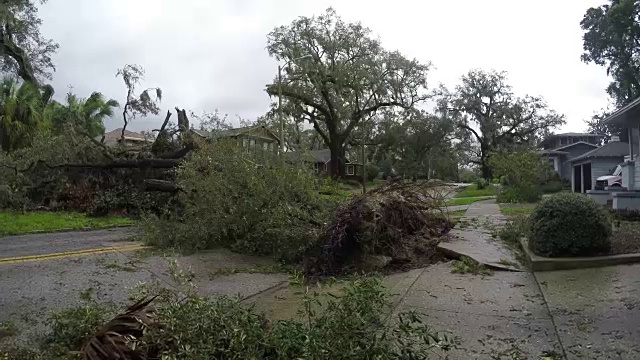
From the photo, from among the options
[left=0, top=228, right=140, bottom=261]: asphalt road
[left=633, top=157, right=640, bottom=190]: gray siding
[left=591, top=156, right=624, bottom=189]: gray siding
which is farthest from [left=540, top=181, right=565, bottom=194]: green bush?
[left=0, top=228, right=140, bottom=261]: asphalt road

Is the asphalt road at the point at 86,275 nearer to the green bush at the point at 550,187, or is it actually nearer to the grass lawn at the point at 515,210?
the grass lawn at the point at 515,210

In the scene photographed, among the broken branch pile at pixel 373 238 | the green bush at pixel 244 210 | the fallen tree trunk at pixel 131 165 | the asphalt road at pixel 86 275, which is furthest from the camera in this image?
the fallen tree trunk at pixel 131 165

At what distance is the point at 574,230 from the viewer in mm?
6641

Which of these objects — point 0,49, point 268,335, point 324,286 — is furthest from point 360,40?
point 268,335

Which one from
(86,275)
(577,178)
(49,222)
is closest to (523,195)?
(577,178)

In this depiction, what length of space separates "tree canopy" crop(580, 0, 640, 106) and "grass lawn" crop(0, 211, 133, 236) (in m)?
28.3

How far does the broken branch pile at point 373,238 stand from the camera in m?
7.39

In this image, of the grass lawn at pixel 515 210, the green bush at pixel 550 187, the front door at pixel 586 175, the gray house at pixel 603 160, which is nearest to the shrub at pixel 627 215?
the grass lawn at pixel 515 210

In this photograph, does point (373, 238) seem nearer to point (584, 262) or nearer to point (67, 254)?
point (584, 262)

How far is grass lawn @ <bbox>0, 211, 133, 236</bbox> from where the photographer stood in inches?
458

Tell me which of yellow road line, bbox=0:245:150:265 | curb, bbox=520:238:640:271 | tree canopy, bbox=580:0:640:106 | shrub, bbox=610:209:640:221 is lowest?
yellow road line, bbox=0:245:150:265

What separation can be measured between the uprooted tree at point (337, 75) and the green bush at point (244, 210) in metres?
28.2

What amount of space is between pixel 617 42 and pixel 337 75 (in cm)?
1815

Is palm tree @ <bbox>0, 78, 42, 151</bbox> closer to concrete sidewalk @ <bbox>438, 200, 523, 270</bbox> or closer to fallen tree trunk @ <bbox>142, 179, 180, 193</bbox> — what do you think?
fallen tree trunk @ <bbox>142, 179, 180, 193</bbox>
